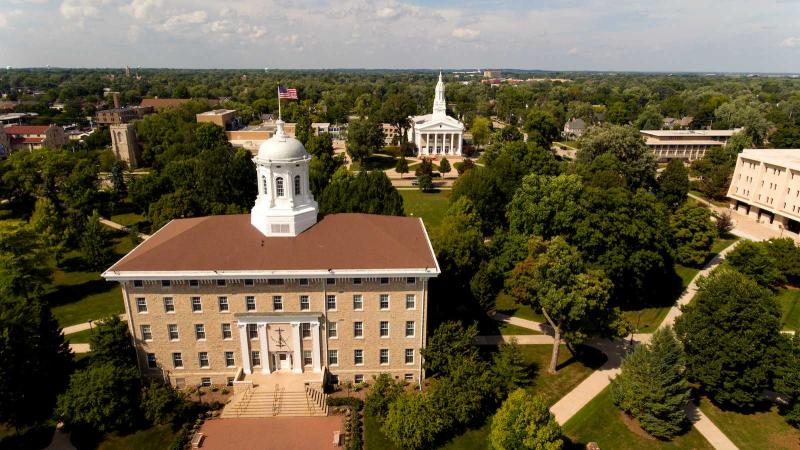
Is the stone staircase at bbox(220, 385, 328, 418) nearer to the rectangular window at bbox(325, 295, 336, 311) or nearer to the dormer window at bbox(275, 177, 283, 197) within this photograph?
the rectangular window at bbox(325, 295, 336, 311)

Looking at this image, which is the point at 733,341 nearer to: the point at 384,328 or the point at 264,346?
the point at 384,328

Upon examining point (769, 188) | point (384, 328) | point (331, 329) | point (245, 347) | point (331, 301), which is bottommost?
point (245, 347)

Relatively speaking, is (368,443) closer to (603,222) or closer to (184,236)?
(184,236)

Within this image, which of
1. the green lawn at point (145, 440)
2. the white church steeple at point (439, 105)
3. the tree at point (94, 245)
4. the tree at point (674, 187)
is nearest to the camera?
the green lawn at point (145, 440)

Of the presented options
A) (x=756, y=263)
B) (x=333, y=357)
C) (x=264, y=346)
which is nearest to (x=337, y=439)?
(x=333, y=357)

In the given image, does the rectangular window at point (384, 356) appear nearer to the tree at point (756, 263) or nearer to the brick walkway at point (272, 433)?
the brick walkway at point (272, 433)

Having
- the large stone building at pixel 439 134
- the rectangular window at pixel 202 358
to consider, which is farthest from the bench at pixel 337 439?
the large stone building at pixel 439 134
